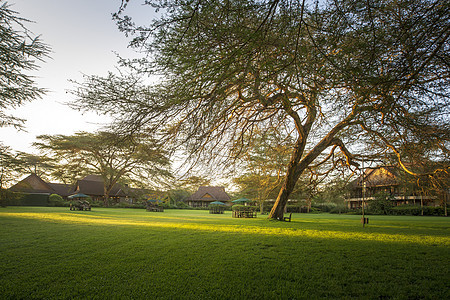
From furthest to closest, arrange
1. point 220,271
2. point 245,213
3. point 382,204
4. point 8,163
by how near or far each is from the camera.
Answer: point 382,204, point 245,213, point 8,163, point 220,271

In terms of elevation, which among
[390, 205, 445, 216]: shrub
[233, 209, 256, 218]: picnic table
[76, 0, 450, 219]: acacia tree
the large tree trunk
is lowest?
[390, 205, 445, 216]: shrub

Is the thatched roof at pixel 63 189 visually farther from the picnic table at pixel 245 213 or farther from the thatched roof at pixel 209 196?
the picnic table at pixel 245 213

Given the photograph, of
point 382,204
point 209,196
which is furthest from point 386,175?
point 209,196

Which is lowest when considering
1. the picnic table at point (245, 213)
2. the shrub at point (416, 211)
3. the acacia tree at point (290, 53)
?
the shrub at point (416, 211)

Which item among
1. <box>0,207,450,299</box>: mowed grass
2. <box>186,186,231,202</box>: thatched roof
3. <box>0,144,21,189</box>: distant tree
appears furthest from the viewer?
<box>186,186,231,202</box>: thatched roof

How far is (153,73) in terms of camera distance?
482 cm

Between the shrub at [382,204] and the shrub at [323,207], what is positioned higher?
the shrub at [382,204]

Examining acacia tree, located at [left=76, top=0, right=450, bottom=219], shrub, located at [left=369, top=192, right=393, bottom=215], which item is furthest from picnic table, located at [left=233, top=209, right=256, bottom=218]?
shrub, located at [left=369, top=192, right=393, bottom=215]

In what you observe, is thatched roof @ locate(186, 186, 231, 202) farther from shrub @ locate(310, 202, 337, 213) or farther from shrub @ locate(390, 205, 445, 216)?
shrub @ locate(390, 205, 445, 216)

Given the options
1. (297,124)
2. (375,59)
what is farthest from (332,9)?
(297,124)

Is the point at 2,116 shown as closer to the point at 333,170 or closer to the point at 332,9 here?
the point at 332,9

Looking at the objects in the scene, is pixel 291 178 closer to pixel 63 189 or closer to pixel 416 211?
pixel 416 211

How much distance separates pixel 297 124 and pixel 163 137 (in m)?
8.25

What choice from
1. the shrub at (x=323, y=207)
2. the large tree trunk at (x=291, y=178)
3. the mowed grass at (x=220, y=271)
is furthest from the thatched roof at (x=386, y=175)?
the shrub at (x=323, y=207)
